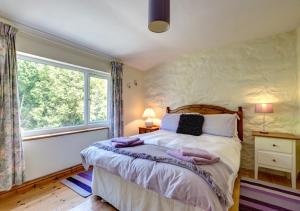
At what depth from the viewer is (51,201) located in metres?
2.02

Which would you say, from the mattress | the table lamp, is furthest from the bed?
the table lamp

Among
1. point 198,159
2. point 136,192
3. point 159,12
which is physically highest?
point 159,12

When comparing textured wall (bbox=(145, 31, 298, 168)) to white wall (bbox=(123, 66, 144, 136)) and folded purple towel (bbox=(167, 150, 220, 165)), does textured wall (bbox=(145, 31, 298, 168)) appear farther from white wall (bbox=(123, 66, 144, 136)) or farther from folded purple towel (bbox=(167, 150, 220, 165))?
folded purple towel (bbox=(167, 150, 220, 165))

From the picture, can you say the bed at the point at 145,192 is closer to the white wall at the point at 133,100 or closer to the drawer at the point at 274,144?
the drawer at the point at 274,144

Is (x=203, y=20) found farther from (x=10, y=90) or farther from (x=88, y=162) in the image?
(x=10, y=90)

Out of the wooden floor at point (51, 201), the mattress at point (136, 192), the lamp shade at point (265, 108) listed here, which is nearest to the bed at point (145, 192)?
the mattress at point (136, 192)

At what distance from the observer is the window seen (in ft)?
8.07

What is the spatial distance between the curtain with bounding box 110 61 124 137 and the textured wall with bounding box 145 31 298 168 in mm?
1264

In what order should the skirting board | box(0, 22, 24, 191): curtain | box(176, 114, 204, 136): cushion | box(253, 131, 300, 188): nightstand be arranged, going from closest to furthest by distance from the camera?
box(0, 22, 24, 191): curtain < the skirting board < box(253, 131, 300, 188): nightstand < box(176, 114, 204, 136): cushion

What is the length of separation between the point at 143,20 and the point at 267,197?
9.34 feet

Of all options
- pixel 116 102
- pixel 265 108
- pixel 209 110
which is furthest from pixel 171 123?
pixel 265 108

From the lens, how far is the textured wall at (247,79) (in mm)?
2768

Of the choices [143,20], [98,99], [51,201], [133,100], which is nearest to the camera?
[51,201]

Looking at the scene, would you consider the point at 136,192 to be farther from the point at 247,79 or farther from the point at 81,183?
the point at 247,79
